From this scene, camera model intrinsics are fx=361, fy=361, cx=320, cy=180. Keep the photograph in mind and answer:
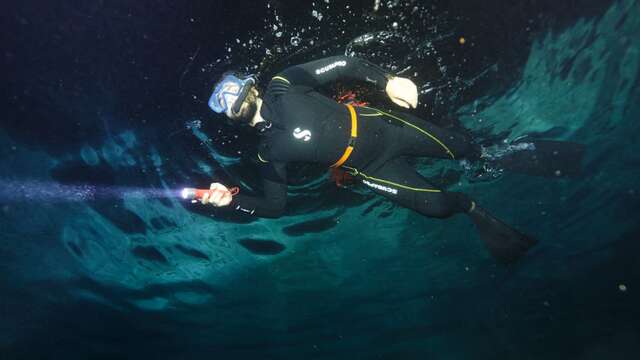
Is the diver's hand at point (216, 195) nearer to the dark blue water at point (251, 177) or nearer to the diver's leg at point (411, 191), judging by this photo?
the dark blue water at point (251, 177)

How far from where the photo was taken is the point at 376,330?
27938 millimetres

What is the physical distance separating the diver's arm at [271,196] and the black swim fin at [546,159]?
5554 millimetres

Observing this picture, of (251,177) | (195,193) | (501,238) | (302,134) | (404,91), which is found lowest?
(195,193)

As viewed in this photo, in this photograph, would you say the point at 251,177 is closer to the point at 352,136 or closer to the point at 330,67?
the point at 352,136

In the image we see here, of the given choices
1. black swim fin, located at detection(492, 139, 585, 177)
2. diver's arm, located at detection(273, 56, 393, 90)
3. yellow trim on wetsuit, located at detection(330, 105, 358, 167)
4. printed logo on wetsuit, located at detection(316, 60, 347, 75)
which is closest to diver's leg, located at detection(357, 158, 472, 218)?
yellow trim on wetsuit, located at detection(330, 105, 358, 167)

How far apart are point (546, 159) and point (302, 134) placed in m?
6.05

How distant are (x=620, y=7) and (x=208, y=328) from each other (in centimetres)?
2348

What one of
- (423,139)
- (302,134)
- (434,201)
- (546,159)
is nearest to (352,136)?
(302,134)

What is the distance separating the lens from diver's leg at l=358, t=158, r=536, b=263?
246 inches

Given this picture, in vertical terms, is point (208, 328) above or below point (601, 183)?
below

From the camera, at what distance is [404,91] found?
17.4 feet

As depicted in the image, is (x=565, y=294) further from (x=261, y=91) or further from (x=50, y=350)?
(x=50, y=350)

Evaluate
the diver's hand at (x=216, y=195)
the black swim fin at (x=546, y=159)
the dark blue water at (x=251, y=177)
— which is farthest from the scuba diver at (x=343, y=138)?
the black swim fin at (x=546, y=159)

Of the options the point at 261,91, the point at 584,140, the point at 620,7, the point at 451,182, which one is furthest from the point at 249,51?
the point at 584,140
